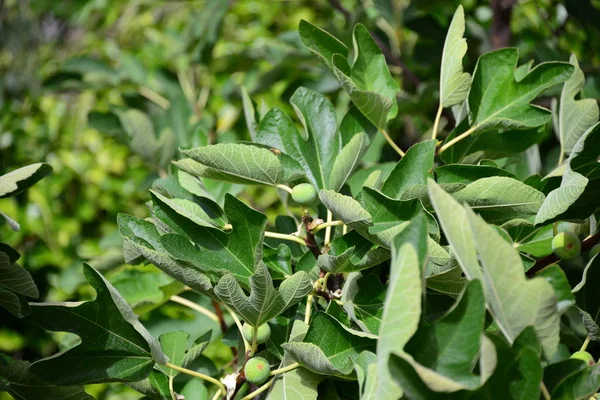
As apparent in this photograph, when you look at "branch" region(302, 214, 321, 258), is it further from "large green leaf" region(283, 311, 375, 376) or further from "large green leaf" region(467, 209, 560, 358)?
"large green leaf" region(467, 209, 560, 358)

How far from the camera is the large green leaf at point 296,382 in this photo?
2.09 ft

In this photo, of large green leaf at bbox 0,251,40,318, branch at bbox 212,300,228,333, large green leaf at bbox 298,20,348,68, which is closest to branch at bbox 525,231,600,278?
large green leaf at bbox 298,20,348,68

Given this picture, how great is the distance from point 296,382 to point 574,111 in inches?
17.8

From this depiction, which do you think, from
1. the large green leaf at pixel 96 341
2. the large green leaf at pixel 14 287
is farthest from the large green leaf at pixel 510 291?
the large green leaf at pixel 14 287

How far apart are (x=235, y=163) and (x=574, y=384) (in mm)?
371

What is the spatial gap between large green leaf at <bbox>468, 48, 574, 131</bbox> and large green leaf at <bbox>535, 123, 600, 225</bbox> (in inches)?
4.4

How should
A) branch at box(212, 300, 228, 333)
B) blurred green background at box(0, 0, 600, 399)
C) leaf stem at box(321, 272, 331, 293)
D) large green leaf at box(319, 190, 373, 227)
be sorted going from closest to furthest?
large green leaf at box(319, 190, 373, 227) < leaf stem at box(321, 272, 331, 293) < branch at box(212, 300, 228, 333) < blurred green background at box(0, 0, 600, 399)

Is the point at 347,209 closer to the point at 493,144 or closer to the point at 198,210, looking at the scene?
the point at 198,210

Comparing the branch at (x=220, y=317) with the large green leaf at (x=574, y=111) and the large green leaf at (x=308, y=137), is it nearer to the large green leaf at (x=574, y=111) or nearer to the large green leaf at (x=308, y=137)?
the large green leaf at (x=308, y=137)

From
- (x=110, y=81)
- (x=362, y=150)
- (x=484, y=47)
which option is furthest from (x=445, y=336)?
(x=110, y=81)

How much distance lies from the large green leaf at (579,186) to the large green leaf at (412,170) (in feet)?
0.38

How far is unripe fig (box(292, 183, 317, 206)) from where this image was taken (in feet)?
2.27

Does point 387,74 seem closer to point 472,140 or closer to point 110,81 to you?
point 472,140

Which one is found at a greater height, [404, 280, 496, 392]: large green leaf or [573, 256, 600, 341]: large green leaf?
[404, 280, 496, 392]: large green leaf
